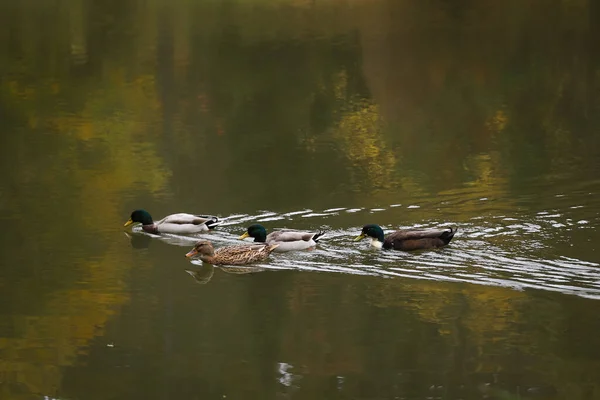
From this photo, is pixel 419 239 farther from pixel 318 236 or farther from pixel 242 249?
pixel 242 249

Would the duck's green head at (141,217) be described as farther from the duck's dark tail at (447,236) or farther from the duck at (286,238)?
the duck's dark tail at (447,236)

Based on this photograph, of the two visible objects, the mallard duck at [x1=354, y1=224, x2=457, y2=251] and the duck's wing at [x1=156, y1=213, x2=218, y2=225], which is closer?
the mallard duck at [x1=354, y1=224, x2=457, y2=251]

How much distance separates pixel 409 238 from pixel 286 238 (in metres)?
1.43

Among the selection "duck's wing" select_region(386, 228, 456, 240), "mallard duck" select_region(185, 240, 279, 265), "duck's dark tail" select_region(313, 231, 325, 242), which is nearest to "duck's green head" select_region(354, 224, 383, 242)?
"duck's wing" select_region(386, 228, 456, 240)

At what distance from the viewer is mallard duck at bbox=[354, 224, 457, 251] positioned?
44.1 ft

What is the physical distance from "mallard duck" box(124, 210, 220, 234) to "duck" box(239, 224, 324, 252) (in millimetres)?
906

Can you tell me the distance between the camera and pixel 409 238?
13.6 m

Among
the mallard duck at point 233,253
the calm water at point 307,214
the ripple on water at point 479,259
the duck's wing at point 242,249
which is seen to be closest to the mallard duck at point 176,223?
the ripple on water at point 479,259

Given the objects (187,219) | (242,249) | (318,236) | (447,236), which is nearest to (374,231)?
(318,236)

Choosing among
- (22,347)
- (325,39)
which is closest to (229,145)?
(22,347)

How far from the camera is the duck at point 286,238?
44.8 ft

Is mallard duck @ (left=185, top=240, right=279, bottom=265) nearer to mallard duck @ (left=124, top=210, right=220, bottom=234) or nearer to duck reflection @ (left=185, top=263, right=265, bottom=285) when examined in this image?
duck reflection @ (left=185, top=263, right=265, bottom=285)

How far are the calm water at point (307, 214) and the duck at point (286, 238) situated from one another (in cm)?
24

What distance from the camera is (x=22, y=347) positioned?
1073cm
